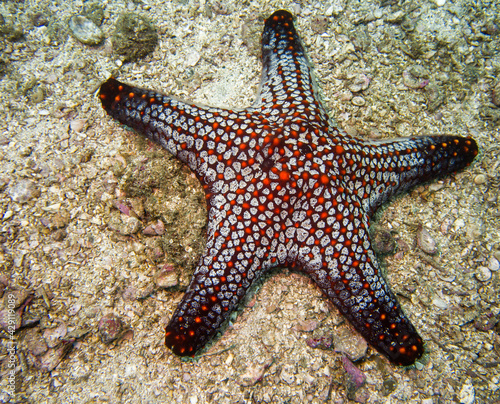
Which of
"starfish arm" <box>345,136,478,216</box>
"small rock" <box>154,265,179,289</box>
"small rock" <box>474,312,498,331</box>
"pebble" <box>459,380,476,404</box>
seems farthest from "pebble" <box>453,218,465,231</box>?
"small rock" <box>154,265,179,289</box>

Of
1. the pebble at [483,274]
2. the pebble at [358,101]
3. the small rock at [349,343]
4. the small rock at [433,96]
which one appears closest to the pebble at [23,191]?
the small rock at [349,343]

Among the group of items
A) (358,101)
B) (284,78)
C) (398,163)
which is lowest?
(398,163)

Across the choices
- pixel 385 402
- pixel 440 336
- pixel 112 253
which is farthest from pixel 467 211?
pixel 112 253

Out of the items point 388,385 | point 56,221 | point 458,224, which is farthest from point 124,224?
point 458,224

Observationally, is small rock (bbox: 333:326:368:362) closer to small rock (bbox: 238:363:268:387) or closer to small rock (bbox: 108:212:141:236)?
small rock (bbox: 238:363:268:387)

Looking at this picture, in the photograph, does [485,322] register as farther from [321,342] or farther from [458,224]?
[321,342]

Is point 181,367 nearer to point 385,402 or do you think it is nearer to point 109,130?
point 385,402
